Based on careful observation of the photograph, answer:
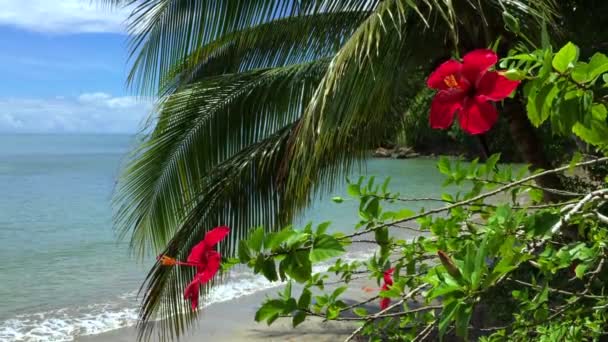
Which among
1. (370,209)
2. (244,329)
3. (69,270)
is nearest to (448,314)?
(370,209)

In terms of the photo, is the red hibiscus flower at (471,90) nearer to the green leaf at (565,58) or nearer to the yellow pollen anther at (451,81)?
the yellow pollen anther at (451,81)

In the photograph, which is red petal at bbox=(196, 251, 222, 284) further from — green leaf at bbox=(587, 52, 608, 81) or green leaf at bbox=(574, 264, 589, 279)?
green leaf at bbox=(587, 52, 608, 81)

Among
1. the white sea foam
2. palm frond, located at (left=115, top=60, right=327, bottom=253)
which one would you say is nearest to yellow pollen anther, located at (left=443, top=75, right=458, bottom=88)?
palm frond, located at (left=115, top=60, right=327, bottom=253)

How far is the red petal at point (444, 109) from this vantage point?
1.14m

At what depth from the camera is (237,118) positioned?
15.0ft

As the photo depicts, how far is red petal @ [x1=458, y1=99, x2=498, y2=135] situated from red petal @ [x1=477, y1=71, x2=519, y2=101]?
0.07 ft

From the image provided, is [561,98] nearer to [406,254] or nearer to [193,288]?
[406,254]

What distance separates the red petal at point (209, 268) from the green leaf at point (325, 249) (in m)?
0.34

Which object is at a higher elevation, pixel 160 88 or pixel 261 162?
pixel 160 88

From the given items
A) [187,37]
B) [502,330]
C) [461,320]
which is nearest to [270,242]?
[461,320]

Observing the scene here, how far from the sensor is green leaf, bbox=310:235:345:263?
3.48 ft

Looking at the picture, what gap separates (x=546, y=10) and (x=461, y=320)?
8.15 ft

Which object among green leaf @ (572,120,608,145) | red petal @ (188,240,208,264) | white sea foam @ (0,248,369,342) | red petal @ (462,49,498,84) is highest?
red petal @ (462,49,498,84)

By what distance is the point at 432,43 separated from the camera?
152 inches
